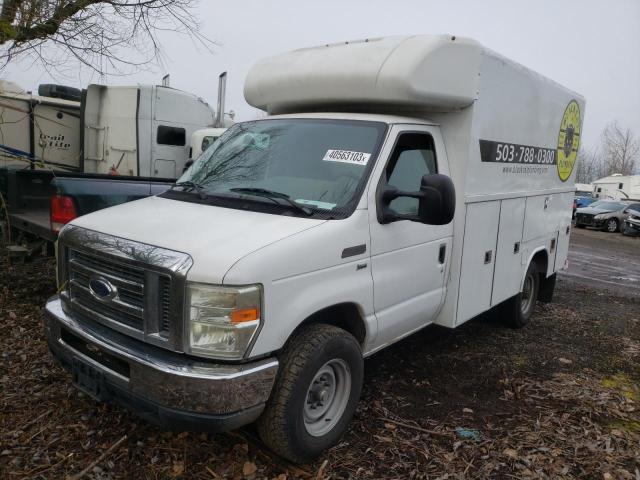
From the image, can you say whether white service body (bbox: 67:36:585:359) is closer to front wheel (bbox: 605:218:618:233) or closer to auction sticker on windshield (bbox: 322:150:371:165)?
auction sticker on windshield (bbox: 322:150:371:165)

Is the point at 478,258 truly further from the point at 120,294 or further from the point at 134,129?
the point at 134,129

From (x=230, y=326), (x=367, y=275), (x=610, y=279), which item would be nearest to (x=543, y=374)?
(x=367, y=275)

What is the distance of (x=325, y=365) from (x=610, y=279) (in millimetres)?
9449

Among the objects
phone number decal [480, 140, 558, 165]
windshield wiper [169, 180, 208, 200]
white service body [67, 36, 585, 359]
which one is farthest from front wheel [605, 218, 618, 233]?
windshield wiper [169, 180, 208, 200]

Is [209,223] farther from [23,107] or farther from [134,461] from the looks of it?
[23,107]

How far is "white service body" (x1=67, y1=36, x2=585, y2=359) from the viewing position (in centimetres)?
297

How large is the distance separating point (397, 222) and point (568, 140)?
419 centimetres

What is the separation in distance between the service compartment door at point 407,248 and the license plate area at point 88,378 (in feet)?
6.06

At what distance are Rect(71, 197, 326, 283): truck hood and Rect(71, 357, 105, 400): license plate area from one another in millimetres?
819

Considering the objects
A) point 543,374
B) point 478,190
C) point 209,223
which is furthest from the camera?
point 543,374

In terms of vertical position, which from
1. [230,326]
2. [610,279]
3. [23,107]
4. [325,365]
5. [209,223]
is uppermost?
[23,107]

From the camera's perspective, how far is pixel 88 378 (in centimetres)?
315

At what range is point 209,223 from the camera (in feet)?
10.4

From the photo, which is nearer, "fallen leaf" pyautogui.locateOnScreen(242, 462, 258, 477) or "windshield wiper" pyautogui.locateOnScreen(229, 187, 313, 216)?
"fallen leaf" pyautogui.locateOnScreen(242, 462, 258, 477)
